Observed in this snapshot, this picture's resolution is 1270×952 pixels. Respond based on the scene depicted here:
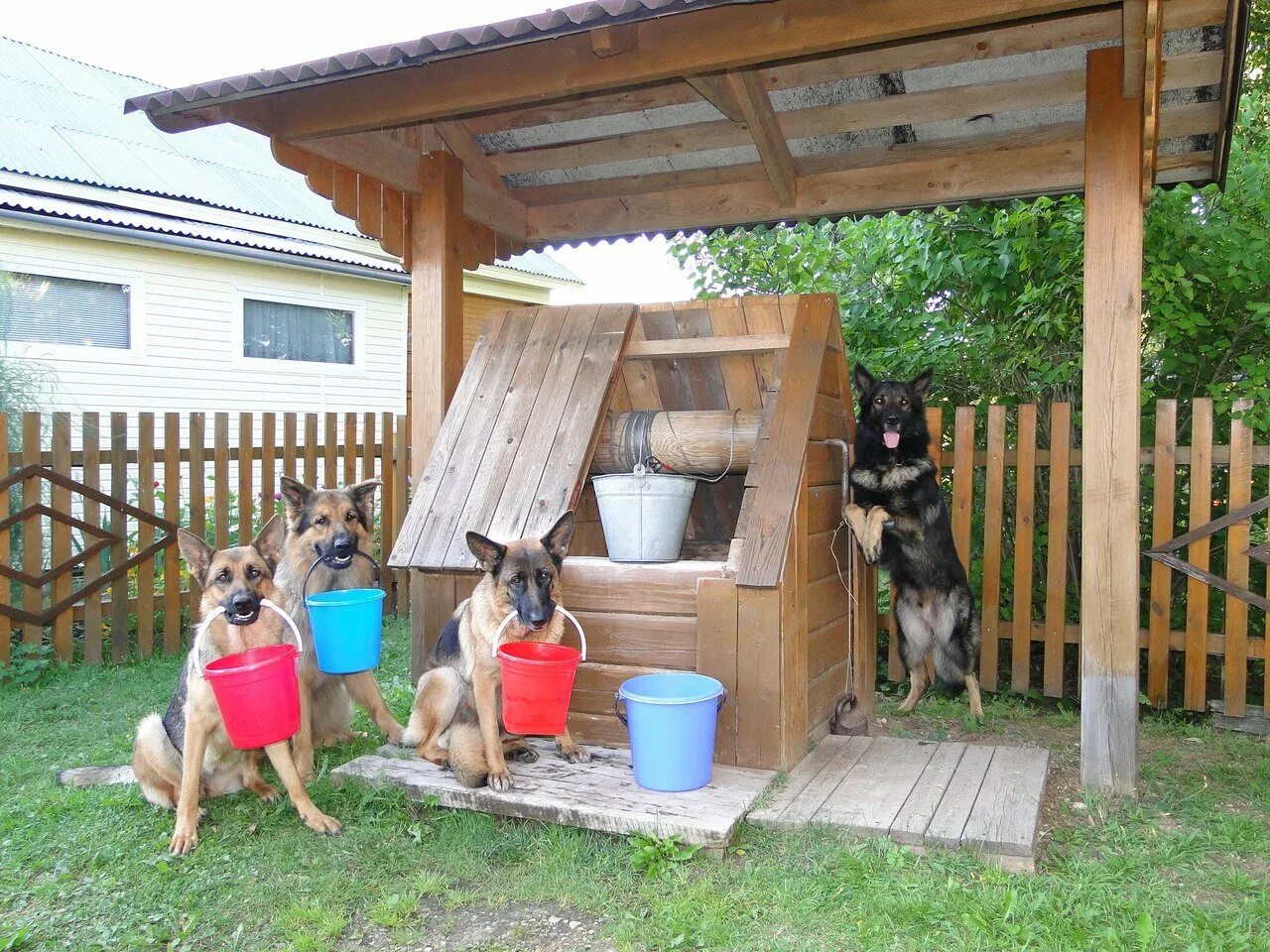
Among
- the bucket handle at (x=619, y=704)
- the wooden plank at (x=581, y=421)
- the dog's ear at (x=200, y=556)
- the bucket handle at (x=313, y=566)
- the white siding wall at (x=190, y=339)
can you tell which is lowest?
the bucket handle at (x=619, y=704)

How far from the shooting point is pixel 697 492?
5.71m

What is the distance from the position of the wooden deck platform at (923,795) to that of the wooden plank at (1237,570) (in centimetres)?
186

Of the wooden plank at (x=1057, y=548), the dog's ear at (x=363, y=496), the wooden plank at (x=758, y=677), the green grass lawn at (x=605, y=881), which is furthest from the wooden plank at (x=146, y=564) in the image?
the wooden plank at (x=1057, y=548)

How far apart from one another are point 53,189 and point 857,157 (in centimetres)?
1023

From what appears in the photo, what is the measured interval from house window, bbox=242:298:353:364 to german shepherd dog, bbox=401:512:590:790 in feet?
33.6

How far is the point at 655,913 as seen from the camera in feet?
9.48

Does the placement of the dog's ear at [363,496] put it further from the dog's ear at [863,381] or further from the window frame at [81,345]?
the window frame at [81,345]

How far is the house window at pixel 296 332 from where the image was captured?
501 inches

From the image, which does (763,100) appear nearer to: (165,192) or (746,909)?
(746,909)

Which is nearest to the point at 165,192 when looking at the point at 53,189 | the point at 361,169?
the point at 53,189

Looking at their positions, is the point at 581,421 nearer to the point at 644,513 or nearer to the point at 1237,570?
the point at 644,513

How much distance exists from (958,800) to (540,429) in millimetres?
2686

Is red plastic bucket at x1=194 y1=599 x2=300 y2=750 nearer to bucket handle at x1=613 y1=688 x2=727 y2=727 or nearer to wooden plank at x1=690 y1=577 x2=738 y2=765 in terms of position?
bucket handle at x1=613 y1=688 x2=727 y2=727

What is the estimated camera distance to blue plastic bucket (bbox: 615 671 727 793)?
3.44 meters
